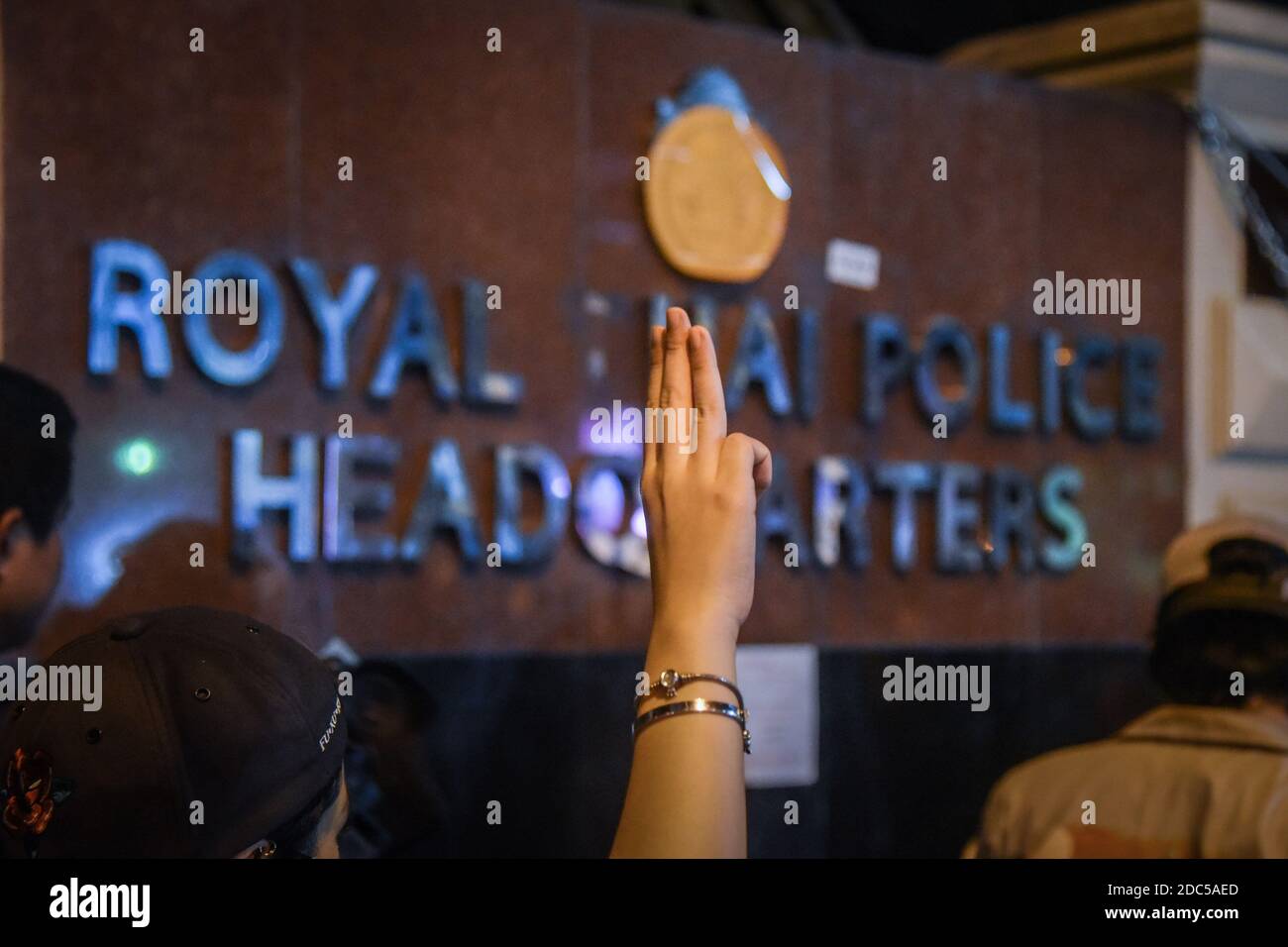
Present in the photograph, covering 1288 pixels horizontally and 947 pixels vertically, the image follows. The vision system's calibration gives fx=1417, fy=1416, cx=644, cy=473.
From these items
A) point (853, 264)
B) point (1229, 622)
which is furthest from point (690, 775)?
point (853, 264)

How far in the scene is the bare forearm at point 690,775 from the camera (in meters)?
0.98

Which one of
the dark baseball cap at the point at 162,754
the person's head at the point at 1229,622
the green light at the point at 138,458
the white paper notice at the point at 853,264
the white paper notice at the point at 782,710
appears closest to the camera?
the dark baseball cap at the point at 162,754

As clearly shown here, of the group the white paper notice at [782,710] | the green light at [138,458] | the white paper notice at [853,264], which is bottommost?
the white paper notice at [782,710]

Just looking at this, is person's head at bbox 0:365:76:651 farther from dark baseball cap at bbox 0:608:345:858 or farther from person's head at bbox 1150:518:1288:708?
person's head at bbox 1150:518:1288:708

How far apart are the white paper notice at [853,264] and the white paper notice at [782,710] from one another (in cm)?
106

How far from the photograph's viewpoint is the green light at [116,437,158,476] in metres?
3.06

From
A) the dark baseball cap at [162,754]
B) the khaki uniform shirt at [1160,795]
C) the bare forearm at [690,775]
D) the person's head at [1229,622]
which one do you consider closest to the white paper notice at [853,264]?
the person's head at [1229,622]

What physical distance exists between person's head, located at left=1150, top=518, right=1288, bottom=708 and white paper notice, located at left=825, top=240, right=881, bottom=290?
1846 mm

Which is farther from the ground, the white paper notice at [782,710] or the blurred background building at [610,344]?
the blurred background building at [610,344]

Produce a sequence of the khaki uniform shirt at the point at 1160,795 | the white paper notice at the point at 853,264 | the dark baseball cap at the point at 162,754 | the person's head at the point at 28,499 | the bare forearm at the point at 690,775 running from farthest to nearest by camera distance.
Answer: the white paper notice at the point at 853,264
the person's head at the point at 28,499
the khaki uniform shirt at the point at 1160,795
the dark baseball cap at the point at 162,754
the bare forearm at the point at 690,775

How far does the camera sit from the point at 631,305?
3.76m

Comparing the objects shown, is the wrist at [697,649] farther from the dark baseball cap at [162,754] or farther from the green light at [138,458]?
the green light at [138,458]
